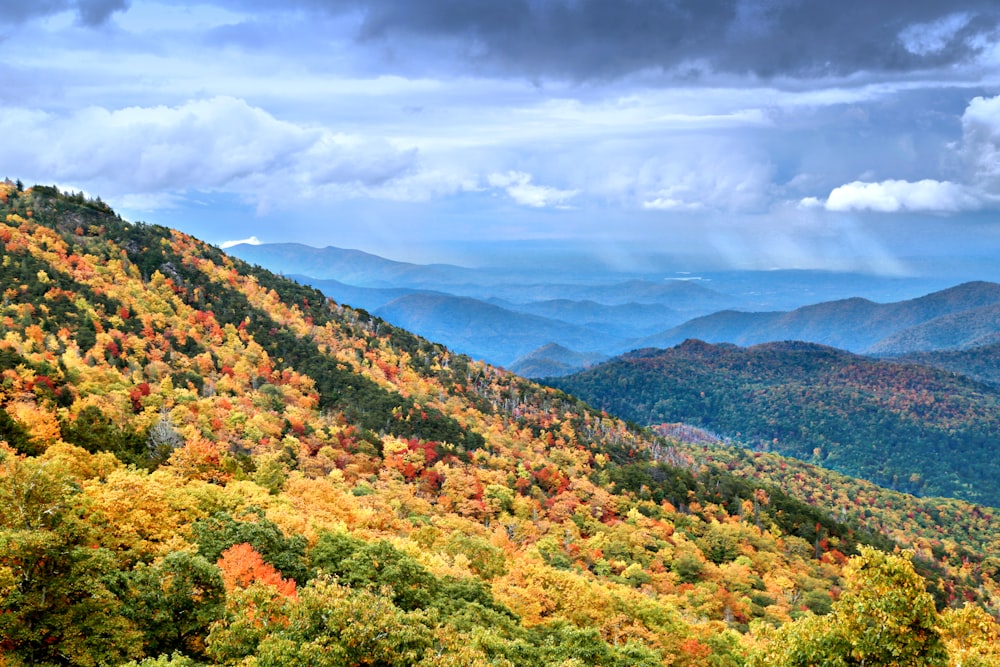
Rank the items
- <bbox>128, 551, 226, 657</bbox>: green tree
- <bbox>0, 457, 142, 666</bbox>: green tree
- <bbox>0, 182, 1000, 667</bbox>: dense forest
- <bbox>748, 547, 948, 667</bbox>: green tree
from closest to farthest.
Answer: <bbox>748, 547, 948, 667</bbox>: green tree < <bbox>0, 457, 142, 666</bbox>: green tree < <bbox>0, 182, 1000, 667</bbox>: dense forest < <bbox>128, 551, 226, 657</bbox>: green tree

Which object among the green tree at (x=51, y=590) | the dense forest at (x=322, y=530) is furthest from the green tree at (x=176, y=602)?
the green tree at (x=51, y=590)

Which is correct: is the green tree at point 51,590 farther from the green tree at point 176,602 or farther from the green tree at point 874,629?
the green tree at point 874,629

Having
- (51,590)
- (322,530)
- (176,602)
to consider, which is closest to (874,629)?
(176,602)

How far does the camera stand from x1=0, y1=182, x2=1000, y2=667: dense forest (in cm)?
3200

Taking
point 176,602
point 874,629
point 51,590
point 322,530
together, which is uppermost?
point 322,530

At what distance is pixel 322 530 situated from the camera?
59.7 meters

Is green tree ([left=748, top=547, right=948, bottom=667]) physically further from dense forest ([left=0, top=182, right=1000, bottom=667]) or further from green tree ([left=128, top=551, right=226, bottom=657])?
green tree ([left=128, top=551, right=226, bottom=657])

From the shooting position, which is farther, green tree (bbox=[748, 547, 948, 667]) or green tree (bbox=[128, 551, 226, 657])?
green tree (bbox=[128, 551, 226, 657])

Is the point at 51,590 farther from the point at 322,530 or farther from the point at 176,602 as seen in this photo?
the point at 322,530

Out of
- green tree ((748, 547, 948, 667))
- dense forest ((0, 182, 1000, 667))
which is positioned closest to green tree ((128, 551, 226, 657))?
dense forest ((0, 182, 1000, 667))

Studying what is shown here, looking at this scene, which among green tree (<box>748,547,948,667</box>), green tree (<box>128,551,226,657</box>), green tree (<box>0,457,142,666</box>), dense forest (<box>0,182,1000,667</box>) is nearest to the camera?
green tree (<box>748,547,948,667</box>)

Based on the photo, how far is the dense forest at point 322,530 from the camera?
32.0m

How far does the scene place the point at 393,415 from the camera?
170000 mm

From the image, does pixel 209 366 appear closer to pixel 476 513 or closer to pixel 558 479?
pixel 476 513
